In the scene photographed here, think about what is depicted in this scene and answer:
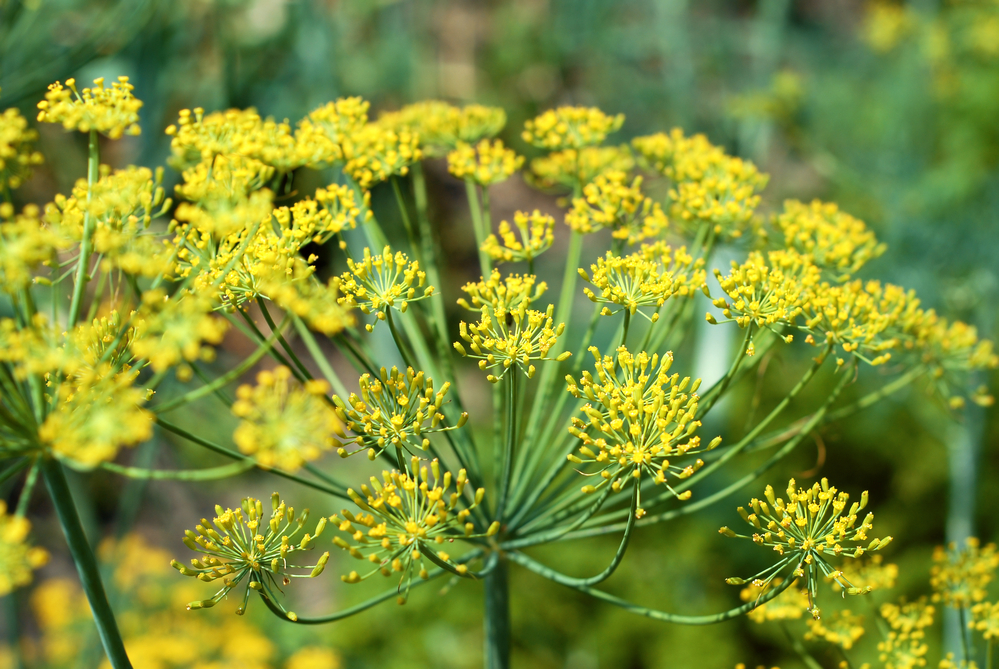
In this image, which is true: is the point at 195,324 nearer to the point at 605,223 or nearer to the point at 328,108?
the point at 328,108

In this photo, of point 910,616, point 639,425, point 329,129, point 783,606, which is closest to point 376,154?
point 329,129

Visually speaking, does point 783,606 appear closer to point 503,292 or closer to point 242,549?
point 503,292

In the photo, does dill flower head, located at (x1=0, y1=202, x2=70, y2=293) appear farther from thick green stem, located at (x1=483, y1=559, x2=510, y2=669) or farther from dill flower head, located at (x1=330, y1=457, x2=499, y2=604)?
thick green stem, located at (x1=483, y1=559, x2=510, y2=669)

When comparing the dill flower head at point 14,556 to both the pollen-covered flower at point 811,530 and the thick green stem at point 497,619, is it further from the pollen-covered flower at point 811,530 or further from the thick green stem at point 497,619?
the pollen-covered flower at point 811,530

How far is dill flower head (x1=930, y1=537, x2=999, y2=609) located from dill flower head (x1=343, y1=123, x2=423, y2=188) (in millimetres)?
1741

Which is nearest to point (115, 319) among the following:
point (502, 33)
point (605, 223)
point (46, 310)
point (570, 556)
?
point (605, 223)

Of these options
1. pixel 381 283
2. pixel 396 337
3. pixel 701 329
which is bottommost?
pixel 396 337

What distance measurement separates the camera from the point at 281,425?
1.10 m

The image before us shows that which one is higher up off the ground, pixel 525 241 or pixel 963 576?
pixel 525 241

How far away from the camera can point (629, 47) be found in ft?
32.6

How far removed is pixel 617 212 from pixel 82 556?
4.81 feet

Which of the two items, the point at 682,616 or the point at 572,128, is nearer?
the point at 682,616

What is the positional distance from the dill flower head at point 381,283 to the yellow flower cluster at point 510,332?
0.44 feet

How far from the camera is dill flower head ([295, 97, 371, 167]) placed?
1829mm
